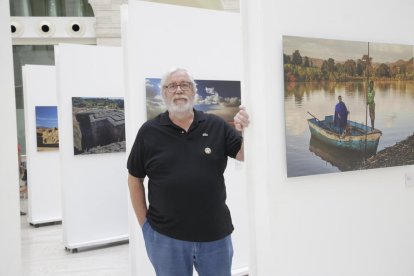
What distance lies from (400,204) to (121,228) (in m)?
5.62

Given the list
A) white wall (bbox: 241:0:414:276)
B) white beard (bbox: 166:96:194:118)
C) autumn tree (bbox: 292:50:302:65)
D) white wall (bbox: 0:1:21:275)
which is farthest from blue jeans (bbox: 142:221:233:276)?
white wall (bbox: 0:1:21:275)

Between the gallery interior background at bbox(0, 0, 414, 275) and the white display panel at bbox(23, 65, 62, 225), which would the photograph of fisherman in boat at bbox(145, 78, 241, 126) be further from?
the white display panel at bbox(23, 65, 62, 225)

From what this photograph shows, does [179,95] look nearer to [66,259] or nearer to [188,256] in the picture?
[188,256]

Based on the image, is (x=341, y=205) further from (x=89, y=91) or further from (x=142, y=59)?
(x=89, y=91)

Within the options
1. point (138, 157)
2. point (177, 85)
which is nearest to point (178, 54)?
point (177, 85)

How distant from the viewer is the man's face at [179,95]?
3.29 m

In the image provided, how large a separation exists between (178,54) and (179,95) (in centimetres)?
216

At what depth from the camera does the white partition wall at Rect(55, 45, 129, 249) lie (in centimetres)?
745

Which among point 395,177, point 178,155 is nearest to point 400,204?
point 395,177

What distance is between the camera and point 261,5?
2.93 metres

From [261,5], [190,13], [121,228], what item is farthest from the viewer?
[121,228]

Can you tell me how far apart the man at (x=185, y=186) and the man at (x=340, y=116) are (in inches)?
29.3

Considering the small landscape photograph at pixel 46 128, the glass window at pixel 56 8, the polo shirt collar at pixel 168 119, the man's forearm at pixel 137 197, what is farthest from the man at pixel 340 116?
the glass window at pixel 56 8

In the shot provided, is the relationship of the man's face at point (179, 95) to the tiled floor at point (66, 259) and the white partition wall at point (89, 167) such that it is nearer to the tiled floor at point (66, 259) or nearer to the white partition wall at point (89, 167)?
the tiled floor at point (66, 259)
